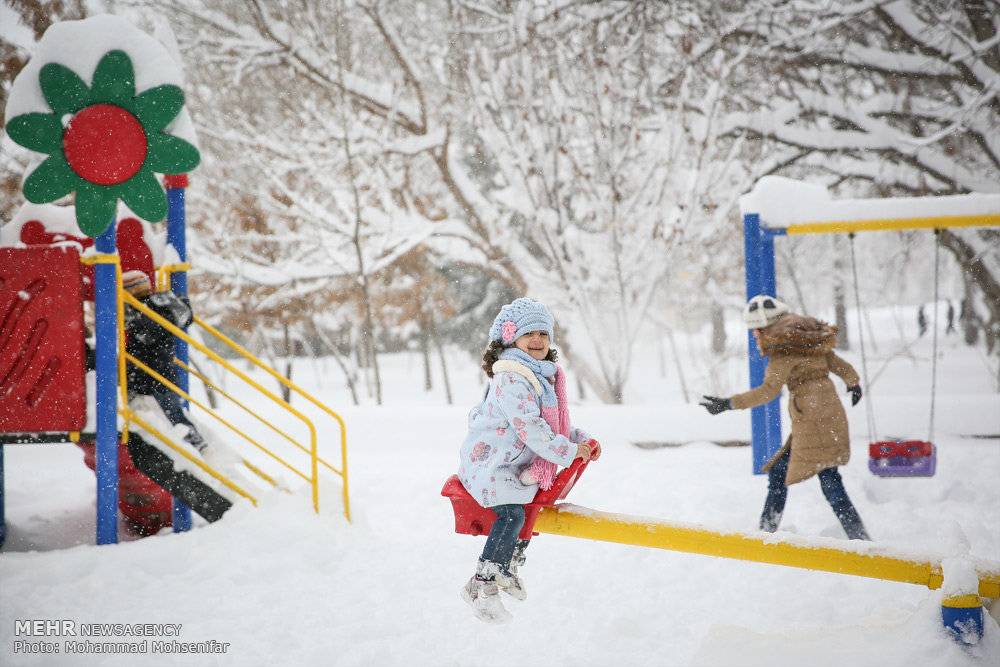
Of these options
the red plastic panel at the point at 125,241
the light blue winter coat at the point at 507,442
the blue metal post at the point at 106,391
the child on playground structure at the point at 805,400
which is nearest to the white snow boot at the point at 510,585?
the light blue winter coat at the point at 507,442

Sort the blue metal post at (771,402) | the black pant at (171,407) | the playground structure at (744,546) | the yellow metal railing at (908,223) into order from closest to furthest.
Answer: the playground structure at (744,546) → the black pant at (171,407) → the yellow metal railing at (908,223) → the blue metal post at (771,402)

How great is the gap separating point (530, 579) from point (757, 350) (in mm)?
3028

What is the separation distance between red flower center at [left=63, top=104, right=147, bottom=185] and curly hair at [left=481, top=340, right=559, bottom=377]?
2.70 metres

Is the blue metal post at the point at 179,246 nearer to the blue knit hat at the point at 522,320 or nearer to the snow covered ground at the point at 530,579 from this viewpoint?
the snow covered ground at the point at 530,579

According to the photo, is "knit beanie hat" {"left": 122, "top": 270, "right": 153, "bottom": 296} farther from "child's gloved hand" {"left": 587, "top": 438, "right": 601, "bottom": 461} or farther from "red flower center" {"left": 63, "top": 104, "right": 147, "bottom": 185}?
"child's gloved hand" {"left": 587, "top": 438, "right": 601, "bottom": 461}

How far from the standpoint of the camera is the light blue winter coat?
2.66 m

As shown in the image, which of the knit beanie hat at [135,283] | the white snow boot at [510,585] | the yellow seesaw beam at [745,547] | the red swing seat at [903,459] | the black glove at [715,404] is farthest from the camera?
the knit beanie hat at [135,283]

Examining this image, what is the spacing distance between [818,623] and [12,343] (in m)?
4.80

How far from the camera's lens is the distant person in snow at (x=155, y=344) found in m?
4.96

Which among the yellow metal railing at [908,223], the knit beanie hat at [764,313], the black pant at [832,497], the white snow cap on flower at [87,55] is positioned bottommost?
the black pant at [832,497]

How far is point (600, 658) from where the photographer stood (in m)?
3.01

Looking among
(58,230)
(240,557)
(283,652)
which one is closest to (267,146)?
(58,230)

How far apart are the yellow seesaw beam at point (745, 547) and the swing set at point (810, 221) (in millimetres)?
2436

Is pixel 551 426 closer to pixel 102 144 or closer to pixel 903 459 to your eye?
pixel 903 459
